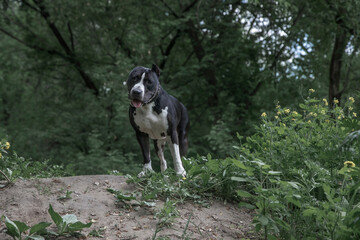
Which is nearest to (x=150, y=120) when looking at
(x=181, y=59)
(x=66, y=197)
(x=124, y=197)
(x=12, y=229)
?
(x=124, y=197)

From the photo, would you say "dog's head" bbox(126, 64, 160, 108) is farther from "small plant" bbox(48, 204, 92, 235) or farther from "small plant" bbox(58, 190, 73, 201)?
"small plant" bbox(48, 204, 92, 235)

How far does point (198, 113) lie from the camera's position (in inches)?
588

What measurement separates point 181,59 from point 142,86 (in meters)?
11.3

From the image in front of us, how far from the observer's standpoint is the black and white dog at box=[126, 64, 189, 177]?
18.1 ft

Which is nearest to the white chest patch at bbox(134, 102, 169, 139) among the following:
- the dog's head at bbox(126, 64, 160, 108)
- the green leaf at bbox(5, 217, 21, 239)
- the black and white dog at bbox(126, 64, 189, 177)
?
the black and white dog at bbox(126, 64, 189, 177)

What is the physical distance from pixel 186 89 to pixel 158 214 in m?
9.49

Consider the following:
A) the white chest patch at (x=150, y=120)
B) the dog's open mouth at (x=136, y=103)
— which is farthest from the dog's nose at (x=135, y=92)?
the white chest patch at (x=150, y=120)

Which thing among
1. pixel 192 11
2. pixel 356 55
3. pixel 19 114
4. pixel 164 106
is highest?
pixel 192 11

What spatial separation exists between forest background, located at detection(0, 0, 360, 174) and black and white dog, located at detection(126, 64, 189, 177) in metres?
4.86

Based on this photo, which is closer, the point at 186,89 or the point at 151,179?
the point at 151,179

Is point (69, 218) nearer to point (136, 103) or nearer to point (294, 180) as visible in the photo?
point (136, 103)

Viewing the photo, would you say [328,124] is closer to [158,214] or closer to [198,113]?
[158,214]

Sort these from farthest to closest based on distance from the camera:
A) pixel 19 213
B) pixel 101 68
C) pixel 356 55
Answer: pixel 101 68, pixel 356 55, pixel 19 213

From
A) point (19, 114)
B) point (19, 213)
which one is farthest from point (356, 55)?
point (19, 114)
